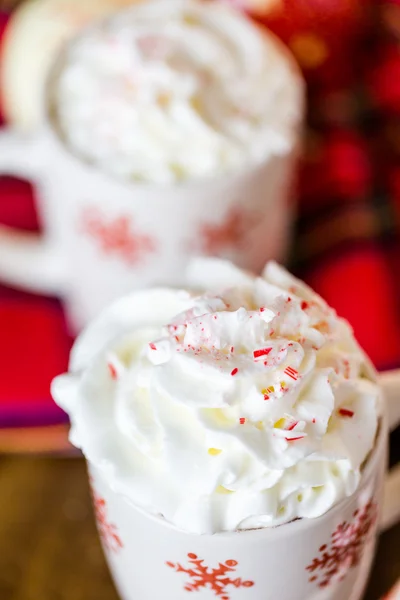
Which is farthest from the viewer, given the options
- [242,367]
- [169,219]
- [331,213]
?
[331,213]

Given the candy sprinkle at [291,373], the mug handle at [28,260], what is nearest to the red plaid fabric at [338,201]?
the mug handle at [28,260]

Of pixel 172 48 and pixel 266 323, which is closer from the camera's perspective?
pixel 266 323

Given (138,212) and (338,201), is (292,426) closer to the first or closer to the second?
(138,212)

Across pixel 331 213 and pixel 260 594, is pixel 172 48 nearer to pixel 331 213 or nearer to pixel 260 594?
pixel 331 213

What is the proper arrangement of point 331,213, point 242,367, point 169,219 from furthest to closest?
point 331,213, point 169,219, point 242,367

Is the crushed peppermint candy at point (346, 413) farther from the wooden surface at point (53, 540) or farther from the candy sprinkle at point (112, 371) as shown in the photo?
the wooden surface at point (53, 540)

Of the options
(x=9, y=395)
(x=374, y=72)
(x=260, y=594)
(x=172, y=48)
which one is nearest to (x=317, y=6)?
(x=374, y=72)

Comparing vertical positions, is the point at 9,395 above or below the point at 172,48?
below

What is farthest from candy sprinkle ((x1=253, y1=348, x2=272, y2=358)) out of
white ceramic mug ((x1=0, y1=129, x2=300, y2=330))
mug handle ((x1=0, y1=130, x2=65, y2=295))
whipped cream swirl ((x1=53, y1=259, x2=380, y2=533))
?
mug handle ((x1=0, y1=130, x2=65, y2=295))

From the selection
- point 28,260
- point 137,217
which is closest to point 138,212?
point 137,217
